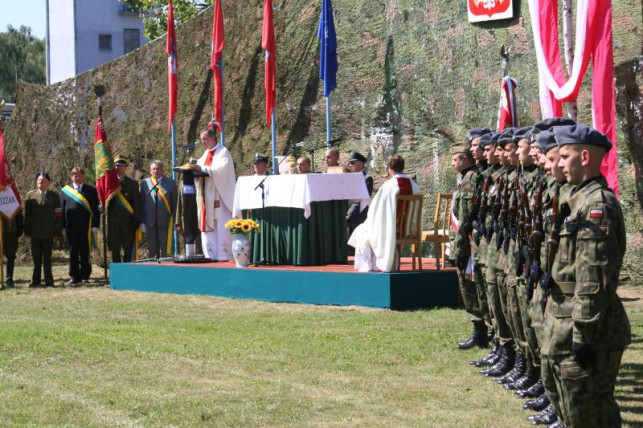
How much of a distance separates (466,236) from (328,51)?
982 centimetres

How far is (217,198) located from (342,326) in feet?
16.3

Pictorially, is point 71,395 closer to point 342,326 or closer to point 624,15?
point 342,326

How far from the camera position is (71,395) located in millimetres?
6945

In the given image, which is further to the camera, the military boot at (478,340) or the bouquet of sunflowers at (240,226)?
the bouquet of sunflowers at (240,226)

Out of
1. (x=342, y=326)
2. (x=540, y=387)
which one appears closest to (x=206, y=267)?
(x=342, y=326)

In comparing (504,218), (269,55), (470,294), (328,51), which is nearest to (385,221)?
(470,294)

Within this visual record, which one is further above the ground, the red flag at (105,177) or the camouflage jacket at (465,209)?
the red flag at (105,177)

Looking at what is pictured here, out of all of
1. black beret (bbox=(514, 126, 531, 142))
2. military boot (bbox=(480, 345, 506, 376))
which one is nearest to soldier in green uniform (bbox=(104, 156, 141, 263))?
military boot (bbox=(480, 345, 506, 376))

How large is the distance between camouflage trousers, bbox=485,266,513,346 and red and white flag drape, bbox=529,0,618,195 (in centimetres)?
397

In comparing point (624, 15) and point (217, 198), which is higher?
point (624, 15)

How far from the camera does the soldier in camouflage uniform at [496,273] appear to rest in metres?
6.83

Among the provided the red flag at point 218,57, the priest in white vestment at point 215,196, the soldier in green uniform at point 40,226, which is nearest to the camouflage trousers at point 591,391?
the priest in white vestment at point 215,196

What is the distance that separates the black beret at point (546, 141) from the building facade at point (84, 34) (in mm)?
47639

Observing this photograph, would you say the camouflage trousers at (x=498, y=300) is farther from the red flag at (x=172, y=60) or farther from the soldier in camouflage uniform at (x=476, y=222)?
the red flag at (x=172, y=60)
